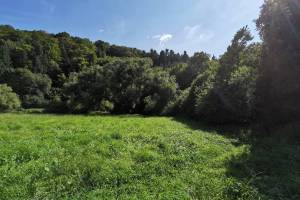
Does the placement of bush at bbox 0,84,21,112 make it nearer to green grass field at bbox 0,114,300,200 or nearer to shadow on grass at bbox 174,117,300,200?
green grass field at bbox 0,114,300,200

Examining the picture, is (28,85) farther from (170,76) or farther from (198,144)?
(198,144)

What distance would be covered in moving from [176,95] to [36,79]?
43.7m

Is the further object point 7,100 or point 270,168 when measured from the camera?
point 7,100

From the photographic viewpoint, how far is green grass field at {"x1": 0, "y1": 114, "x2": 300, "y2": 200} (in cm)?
758

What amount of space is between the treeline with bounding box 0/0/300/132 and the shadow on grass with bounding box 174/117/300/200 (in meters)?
4.62

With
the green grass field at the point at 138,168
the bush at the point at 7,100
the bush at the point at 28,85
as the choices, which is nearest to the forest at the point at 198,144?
the green grass field at the point at 138,168

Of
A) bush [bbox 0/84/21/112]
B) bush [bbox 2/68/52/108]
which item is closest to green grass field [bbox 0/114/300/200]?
bush [bbox 0/84/21/112]

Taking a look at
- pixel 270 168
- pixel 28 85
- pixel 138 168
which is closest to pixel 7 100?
pixel 28 85

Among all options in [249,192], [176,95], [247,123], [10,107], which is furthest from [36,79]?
[249,192]

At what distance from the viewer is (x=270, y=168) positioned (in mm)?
9672

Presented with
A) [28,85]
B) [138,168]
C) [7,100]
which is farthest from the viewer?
[28,85]

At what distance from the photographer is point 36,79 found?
73812 mm

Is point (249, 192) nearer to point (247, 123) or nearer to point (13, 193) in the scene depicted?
point (13, 193)

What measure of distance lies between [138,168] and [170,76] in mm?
38597
